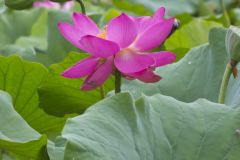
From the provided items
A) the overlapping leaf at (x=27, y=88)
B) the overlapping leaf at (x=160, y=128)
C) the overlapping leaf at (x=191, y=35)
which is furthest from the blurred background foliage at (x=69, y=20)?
the overlapping leaf at (x=160, y=128)

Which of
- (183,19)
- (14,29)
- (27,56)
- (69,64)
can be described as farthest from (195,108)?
(14,29)

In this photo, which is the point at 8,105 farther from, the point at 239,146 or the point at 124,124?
the point at 239,146

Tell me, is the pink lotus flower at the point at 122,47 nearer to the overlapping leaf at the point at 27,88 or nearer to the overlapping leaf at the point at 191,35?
the overlapping leaf at the point at 27,88

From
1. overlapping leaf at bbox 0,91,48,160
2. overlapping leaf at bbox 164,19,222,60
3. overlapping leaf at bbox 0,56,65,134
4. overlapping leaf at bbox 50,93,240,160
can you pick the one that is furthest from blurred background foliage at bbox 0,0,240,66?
overlapping leaf at bbox 50,93,240,160

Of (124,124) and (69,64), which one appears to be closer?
(124,124)

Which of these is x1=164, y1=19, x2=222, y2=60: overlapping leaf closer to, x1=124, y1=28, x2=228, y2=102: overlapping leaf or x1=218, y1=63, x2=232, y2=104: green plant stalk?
x1=124, y1=28, x2=228, y2=102: overlapping leaf

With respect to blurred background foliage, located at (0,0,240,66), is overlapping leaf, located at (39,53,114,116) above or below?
above
